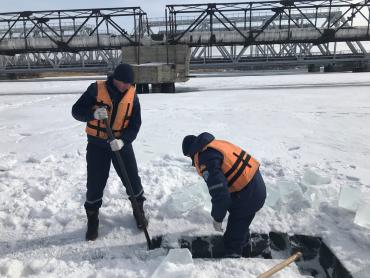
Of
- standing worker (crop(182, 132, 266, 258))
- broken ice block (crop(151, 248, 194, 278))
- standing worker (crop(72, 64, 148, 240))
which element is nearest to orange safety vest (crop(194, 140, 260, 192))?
standing worker (crop(182, 132, 266, 258))

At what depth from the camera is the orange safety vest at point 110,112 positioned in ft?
12.3

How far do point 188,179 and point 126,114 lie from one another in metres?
2.11

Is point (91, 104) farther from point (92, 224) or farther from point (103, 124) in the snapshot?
point (92, 224)

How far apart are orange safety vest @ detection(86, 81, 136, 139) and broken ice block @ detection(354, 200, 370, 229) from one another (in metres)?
2.87

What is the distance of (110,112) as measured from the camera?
3.79m

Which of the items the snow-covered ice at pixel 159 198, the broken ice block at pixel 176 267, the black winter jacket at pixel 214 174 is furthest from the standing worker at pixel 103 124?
the black winter jacket at pixel 214 174

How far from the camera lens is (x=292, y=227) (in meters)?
4.22

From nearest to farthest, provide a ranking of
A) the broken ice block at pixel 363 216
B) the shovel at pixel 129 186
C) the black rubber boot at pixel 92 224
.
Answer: the shovel at pixel 129 186 → the broken ice block at pixel 363 216 → the black rubber boot at pixel 92 224

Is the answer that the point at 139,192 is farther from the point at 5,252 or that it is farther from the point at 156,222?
the point at 5,252

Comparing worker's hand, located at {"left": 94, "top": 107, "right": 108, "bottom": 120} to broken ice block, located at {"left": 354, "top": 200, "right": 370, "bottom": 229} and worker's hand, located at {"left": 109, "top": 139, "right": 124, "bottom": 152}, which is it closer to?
worker's hand, located at {"left": 109, "top": 139, "right": 124, "bottom": 152}

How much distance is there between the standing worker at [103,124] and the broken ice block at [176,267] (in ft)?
2.78

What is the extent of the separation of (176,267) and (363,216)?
2.29 metres

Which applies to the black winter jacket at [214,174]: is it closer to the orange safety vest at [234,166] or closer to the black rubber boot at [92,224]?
the orange safety vest at [234,166]

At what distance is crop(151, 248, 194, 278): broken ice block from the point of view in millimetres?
3193
